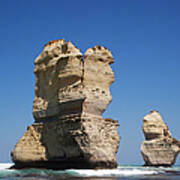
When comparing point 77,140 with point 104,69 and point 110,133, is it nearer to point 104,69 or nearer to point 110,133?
point 110,133

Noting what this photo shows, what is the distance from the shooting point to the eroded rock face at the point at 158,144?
4528 centimetres

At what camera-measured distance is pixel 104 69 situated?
101 feet

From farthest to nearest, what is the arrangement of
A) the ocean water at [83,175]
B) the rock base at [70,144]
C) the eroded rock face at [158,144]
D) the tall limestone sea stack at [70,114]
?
the eroded rock face at [158,144] → the tall limestone sea stack at [70,114] → the rock base at [70,144] → the ocean water at [83,175]

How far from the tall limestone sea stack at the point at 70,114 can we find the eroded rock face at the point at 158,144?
55.1ft

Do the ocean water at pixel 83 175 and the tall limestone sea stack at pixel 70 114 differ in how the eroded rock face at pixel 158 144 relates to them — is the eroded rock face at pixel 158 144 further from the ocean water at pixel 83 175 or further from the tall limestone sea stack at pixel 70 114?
the ocean water at pixel 83 175

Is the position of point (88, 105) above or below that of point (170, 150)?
above

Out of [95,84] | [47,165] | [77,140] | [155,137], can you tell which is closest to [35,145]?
[47,165]

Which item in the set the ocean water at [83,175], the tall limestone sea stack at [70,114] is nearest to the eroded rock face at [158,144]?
the tall limestone sea stack at [70,114]

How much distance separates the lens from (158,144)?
45.5 meters

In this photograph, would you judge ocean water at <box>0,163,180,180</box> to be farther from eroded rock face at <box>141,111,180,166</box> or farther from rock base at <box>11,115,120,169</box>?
eroded rock face at <box>141,111,180,166</box>

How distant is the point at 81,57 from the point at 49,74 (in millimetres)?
4139

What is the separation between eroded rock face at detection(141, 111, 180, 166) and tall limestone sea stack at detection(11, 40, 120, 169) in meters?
16.8

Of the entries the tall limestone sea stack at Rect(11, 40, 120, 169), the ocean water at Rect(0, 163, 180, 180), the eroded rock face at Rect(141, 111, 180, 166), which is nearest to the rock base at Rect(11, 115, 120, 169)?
the tall limestone sea stack at Rect(11, 40, 120, 169)

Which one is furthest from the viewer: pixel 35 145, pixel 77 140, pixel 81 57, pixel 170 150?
pixel 170 150
